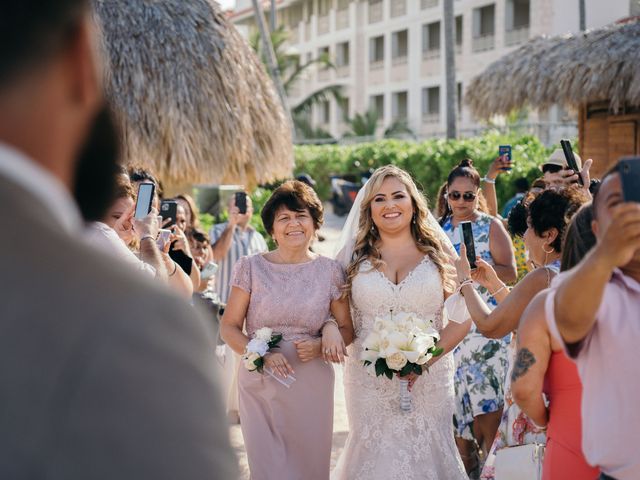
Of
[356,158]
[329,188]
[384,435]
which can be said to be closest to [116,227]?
[384,435]

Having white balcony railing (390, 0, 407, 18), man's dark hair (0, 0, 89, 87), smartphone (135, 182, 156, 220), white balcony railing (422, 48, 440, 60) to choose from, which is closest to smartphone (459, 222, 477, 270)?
smartphone (135, 182, 156, 220)

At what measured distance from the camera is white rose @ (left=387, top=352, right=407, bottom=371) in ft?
15.3

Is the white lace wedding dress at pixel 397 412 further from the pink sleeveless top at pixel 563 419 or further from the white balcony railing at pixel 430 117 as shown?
the white balcony railing at pixel 430 117

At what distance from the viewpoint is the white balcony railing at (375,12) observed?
148 ft

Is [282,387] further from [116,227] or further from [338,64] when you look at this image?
[338,64]

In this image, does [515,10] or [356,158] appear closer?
[356,158]

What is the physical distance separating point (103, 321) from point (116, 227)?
3.95 meters

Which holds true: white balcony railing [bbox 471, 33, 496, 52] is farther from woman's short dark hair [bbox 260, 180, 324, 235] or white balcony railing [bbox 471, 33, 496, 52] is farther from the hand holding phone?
woman's short dark hair [bbox 260, 180, 324, 235]

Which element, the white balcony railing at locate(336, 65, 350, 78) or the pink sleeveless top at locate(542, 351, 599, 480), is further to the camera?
the white balcony railing at locate(336, 65, 350, 78)

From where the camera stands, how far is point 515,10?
36.7m

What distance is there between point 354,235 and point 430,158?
18999 millimetres

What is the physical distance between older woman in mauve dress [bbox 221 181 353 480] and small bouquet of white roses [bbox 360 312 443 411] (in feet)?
0.74

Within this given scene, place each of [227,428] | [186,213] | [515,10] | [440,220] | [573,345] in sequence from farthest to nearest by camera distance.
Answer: [515,10], [186,213], [440,220], [573,345], [227,428]

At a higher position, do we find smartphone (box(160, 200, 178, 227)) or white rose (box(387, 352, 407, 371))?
smartphone (box(160, 200, 178, 227))
